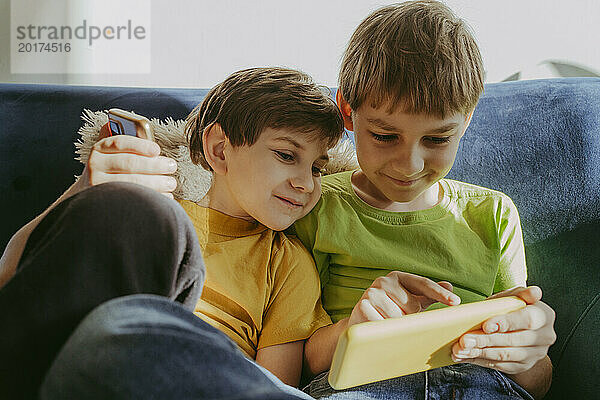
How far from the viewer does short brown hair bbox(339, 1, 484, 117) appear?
26.8 inches

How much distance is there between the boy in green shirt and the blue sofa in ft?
0.17

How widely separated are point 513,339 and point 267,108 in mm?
358

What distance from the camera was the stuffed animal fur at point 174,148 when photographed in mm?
759

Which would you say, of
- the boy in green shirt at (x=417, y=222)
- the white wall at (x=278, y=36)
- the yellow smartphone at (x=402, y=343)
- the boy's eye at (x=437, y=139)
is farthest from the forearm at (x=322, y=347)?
the white wall at (x=278, y=36)

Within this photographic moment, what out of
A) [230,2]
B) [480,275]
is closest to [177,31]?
[230,2]

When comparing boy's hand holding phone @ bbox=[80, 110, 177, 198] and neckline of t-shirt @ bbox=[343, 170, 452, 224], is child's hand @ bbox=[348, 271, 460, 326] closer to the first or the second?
neckline of t-shirt @ bbox=[343, 170, 452, 224]

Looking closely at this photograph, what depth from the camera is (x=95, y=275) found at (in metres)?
0.45

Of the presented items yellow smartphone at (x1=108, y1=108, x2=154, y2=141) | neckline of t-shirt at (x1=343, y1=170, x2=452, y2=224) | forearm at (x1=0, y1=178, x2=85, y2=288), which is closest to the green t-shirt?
neckline of t-shirt at (x1=343, y1=170, x2=452, y2=224)

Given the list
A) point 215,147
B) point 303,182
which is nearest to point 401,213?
point 303,182

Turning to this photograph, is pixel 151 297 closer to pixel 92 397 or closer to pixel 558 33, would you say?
pixel 92 397

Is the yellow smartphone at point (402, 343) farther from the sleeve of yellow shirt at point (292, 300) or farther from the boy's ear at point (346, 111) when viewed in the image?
the boy's ear at point (346, 111)

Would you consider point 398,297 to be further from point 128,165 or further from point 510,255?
point 128,165

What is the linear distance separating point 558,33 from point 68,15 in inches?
31.7

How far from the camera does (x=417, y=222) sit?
2.57 feet
